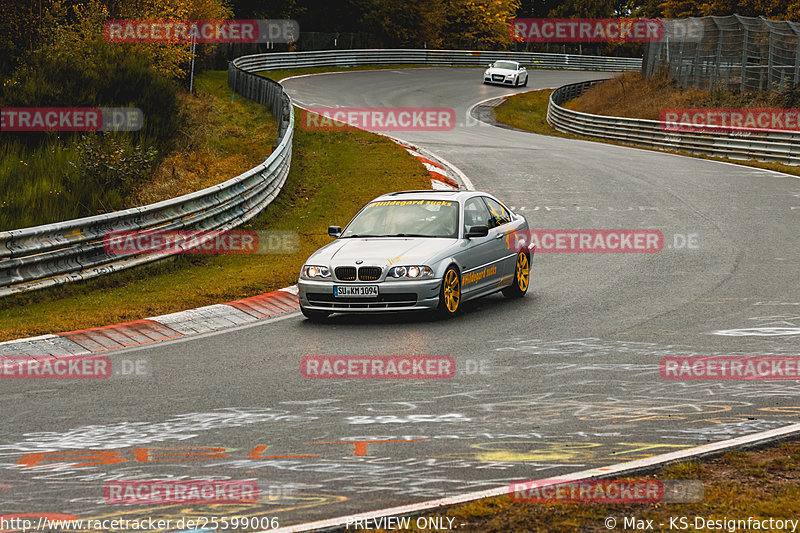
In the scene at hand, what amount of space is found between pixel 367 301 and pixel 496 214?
2857 millimetres

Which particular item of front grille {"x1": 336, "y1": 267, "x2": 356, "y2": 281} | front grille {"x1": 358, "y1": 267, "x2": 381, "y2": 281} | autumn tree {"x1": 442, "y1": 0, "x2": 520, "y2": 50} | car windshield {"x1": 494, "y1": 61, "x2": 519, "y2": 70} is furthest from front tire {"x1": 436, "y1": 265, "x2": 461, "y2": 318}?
autumn tree {"x1": 442, "y1": 0, "x2": 520, "y2": 50}

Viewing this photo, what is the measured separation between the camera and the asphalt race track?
5832 mm

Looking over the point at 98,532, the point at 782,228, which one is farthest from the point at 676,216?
the point at 98,532

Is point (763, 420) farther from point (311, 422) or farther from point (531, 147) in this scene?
point (531, 147)

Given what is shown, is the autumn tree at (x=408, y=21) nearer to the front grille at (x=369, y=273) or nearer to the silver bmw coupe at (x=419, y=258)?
the silver bmw coupe at (x=419, y=258)

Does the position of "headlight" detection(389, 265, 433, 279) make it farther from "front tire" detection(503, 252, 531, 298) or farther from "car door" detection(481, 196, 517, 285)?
"front tire" detection(503, 252, 531, 298)

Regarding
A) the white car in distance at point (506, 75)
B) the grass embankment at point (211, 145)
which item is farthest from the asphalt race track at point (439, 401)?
the white car in distance at point (506, 75)

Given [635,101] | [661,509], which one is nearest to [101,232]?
[661,509]

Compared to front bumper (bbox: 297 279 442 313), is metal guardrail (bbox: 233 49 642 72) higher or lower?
higher

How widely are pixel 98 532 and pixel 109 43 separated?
2870 centimetres

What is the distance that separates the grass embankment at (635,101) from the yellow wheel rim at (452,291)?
1840 cm

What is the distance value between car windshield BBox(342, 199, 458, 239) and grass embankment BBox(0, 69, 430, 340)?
5.08ft

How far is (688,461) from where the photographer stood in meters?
5.83

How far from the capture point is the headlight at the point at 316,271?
11438 mm
